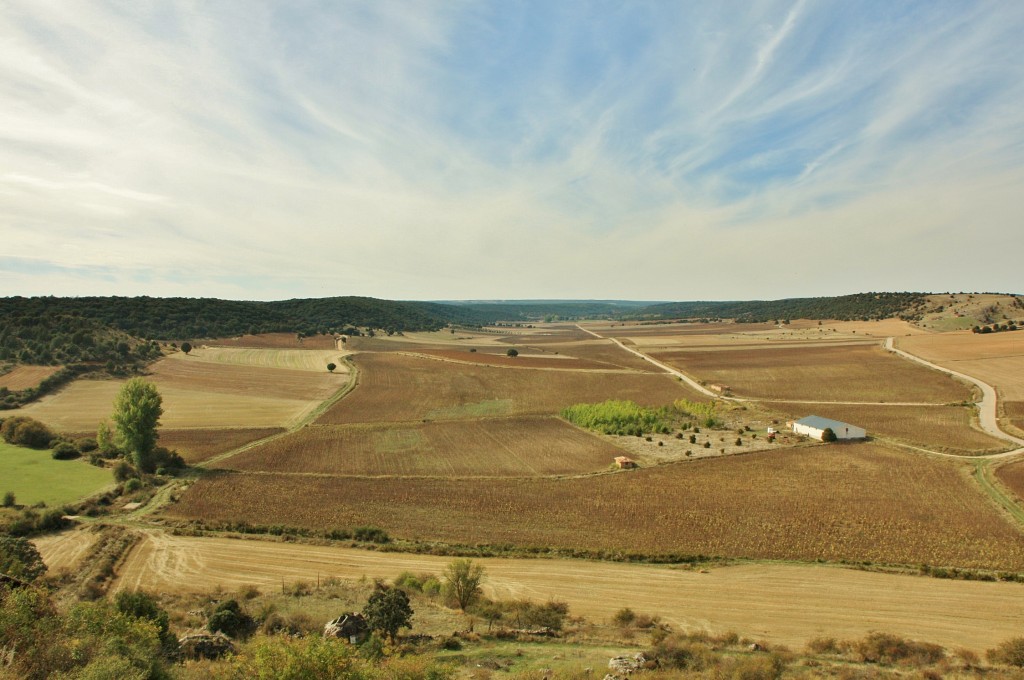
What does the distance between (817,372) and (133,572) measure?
89.5 meters

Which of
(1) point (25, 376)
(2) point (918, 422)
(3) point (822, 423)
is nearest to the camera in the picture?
(3) point (822, 423)

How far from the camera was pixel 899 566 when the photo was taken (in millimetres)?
25625

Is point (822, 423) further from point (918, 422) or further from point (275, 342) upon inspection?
point (275, 342)

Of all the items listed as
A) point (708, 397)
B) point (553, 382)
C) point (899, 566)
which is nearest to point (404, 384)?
point (553, 382)

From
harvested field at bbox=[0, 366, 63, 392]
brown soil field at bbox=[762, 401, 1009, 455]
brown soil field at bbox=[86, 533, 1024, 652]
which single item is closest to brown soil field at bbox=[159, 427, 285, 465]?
brown soil field at bbox=[86, 533, 1024, 652]

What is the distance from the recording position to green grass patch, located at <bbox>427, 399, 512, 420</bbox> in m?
62.6

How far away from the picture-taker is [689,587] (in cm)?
2358

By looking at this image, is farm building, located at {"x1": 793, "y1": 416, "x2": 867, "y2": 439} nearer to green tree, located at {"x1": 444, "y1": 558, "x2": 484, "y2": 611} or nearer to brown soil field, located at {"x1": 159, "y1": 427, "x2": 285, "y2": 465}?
green tree, located at {"x1": 444, "y1": 558, "x2": 484, "y2": 611}

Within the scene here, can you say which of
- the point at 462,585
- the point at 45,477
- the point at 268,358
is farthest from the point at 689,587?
the point at 268,358

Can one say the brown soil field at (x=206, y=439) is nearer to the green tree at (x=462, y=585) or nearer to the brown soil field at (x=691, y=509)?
the brown soil field at (x=691, y=509)

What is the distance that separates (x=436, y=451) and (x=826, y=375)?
215ft

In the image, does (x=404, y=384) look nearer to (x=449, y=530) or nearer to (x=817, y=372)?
(x=449, y=530)

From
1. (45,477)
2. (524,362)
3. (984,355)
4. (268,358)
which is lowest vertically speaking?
(45,477)

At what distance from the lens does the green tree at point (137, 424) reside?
41.4 metres
